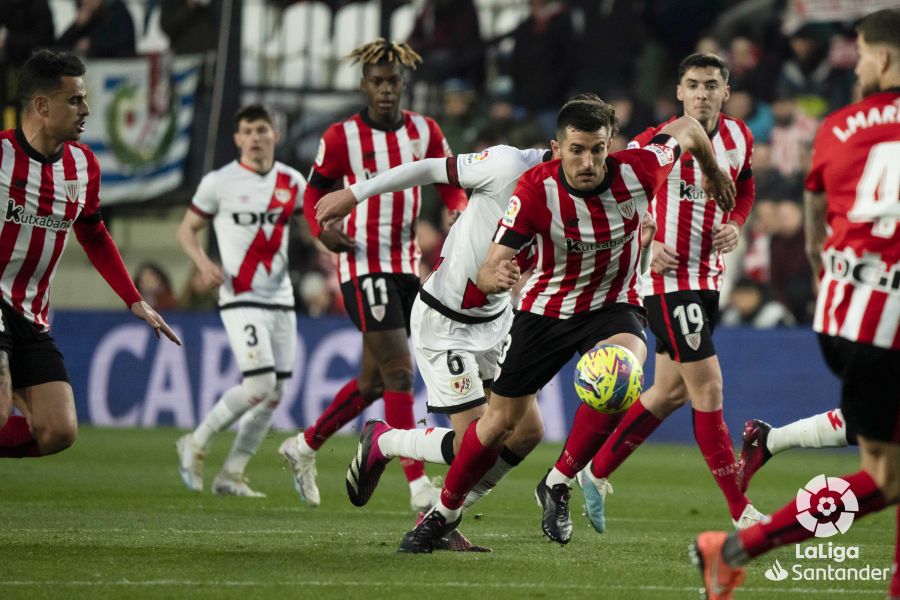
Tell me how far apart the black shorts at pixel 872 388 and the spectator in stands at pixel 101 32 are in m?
11.8

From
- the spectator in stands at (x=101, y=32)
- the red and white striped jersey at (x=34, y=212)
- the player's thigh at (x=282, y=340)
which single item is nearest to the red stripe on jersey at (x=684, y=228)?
the red and white striped jersey at (x=34, y=212)

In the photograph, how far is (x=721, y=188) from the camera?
6227 millimetres

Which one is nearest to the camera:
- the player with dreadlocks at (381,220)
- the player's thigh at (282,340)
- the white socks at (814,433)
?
the white socks at (814,433)

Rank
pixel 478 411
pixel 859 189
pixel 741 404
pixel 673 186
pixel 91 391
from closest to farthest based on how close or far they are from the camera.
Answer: pixel 859 189 < pixel 478 411 < pixel 673 186 < pixel 741 404 < pixel 91 391

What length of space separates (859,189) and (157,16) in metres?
11.7

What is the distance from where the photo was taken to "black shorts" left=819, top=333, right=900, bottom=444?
15.4ft

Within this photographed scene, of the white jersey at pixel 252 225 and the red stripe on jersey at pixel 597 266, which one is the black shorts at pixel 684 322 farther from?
the white jersey at pixel 252 225

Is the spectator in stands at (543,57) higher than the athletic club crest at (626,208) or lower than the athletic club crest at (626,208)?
higher

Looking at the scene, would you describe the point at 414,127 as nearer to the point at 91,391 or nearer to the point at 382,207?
the point at 382,207

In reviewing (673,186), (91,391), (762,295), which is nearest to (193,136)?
(91,391)

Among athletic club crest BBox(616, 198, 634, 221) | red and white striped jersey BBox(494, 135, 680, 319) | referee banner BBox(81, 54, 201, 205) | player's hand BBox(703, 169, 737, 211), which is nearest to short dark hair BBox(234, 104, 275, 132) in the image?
red and white striped jersey BBox(494, 135, 680, 319)

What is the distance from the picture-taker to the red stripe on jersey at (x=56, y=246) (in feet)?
22.3

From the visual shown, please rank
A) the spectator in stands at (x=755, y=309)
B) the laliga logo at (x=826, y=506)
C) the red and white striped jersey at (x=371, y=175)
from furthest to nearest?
the spectator in stands at (x=755, y=309) < the red and white striped jersey at (x=371, y=175) < the laliga logo at (x=826, y=506)

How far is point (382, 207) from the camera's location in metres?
8.56
